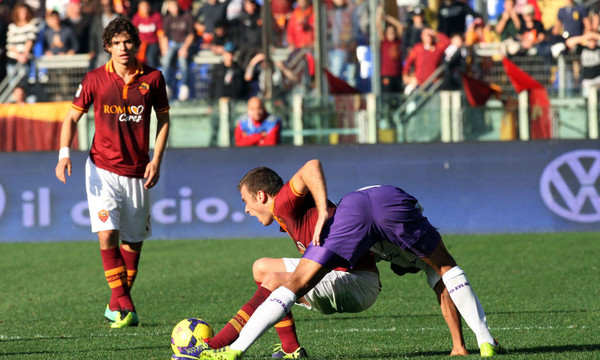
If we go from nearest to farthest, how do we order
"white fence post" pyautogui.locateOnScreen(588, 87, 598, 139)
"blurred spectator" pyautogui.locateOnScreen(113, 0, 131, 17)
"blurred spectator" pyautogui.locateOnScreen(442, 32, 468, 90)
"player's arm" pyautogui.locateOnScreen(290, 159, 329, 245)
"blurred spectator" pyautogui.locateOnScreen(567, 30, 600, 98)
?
1. "player's arm" pyautogui.locateOnScreen(290, 159, 329, 245)
2. "white fence post" pyautogui.locateOnScreen(588, 87, 598, 139)
3. "blurred spectator" pyautogui.locateOnScreen(567, 30, 600, 98)
4. "blurred spectator" pyautogui.locateOnScreen(442, 32, 468, 90)
5. "blurred spectator" pyautogui.locateOnScreen(113, 0, 131, 17)

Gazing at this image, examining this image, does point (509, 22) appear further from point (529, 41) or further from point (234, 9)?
point (234, 9)

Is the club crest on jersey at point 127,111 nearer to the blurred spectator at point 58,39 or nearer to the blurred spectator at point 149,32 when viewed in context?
the blurred spectator at point 149,32

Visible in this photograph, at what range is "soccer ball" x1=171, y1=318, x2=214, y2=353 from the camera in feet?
19.5

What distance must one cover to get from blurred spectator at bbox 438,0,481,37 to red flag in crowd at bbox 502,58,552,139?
49.4 inches

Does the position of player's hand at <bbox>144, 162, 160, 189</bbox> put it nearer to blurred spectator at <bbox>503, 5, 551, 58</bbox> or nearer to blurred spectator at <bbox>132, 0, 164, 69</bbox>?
blurred spectator at <bbox>132, 0, 164, 69</bbox>

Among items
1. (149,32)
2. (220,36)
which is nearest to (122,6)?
(149,32)

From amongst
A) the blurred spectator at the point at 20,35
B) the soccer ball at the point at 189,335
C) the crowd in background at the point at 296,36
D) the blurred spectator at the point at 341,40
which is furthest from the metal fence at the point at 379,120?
the soccer ball at the point at 189,335

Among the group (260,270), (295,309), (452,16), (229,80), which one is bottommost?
(295,309)

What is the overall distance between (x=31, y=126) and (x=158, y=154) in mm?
8706

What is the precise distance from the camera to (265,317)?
5637mm

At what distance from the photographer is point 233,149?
15.4m

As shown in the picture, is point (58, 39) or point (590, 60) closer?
point (590, 60)

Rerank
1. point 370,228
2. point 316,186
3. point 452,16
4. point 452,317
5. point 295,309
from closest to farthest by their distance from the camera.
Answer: point 316,186 → point 370,228 → point 452,317 → point 295,309 → point 452,16

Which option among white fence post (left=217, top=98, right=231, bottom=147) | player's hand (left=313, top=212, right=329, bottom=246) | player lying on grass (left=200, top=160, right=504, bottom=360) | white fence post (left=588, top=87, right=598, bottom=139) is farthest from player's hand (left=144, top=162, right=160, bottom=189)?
white fence post (left=588, top=87, right=598, bottom=139)
